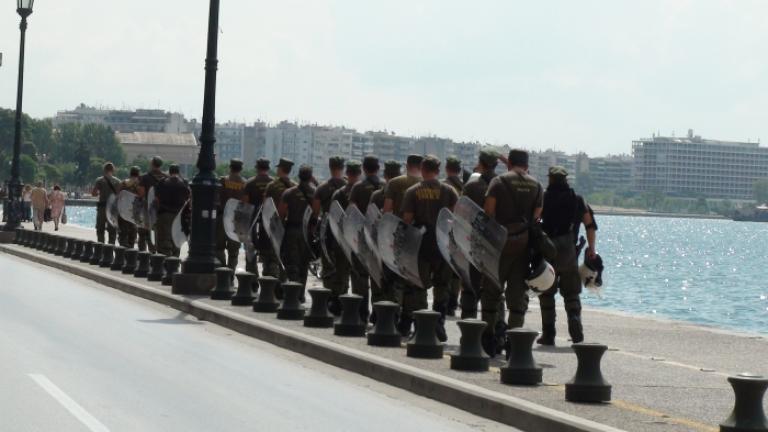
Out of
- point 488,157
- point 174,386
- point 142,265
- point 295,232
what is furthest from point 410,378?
point 142,265

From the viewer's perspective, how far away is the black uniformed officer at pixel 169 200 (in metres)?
27.5

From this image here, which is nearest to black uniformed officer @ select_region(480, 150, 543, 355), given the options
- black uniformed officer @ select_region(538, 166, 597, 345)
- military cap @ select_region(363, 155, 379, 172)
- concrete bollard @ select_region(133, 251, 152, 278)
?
black uniformed officer @ select_region(538, 166, 597, 345)

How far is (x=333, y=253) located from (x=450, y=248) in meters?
3.72

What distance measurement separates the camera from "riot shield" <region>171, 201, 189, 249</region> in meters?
27.0

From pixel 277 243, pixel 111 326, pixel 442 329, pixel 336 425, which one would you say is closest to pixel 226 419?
pixel 336 425

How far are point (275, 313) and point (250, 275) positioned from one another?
135 centimetres

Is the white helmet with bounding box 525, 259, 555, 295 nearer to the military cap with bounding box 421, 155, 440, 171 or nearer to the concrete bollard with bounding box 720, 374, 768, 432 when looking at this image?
the military cap with bounding box 421, 155, 440, 171

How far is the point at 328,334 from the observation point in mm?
16922

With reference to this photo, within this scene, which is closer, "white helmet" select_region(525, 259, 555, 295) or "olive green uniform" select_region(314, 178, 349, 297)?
"white helmet" select_region(525, 259, 555, 295)

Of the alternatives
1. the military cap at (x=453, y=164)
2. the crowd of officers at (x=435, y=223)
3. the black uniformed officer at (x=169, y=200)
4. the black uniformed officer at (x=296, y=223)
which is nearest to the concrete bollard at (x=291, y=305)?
the crowd of officers at (x=435, y=223)

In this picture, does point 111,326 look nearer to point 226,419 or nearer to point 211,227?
point 211,227

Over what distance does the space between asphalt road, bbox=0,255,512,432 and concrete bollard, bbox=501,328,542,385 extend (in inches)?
25.8

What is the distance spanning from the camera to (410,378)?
1327 centimetres

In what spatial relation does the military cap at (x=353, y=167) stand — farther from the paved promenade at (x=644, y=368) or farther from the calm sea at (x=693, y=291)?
the calm sea at (x=693, y=291)
